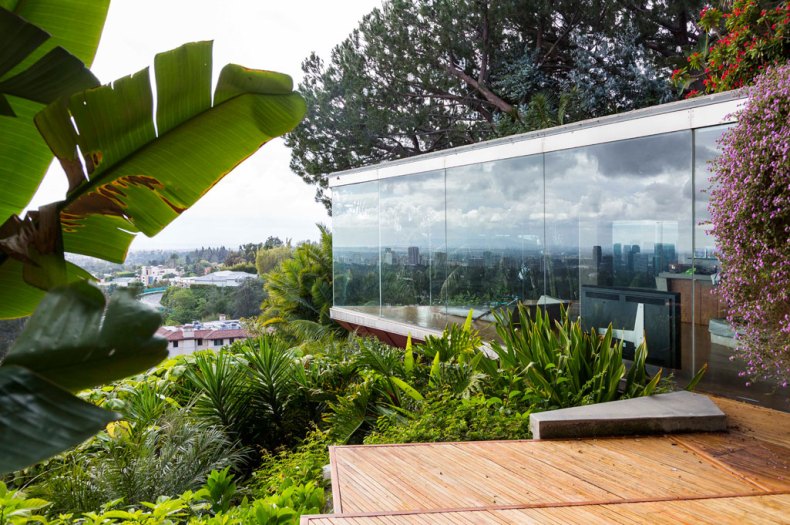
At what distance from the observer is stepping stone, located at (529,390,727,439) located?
4129mm

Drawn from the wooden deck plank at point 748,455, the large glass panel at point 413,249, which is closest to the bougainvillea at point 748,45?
the large glass panel at point 413,249

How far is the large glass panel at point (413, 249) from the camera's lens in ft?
26.7

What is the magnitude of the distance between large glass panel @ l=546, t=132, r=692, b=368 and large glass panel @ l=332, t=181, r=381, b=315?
3607 mm

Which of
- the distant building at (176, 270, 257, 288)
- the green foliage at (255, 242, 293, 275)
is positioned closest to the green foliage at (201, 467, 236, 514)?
the distant building at (176, 270, 257, 288)

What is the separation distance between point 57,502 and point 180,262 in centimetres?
1217

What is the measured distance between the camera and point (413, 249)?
340 inches

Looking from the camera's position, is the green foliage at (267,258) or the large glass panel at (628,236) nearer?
the large glass panel at (628,236)

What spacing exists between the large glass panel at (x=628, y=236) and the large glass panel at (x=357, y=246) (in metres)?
3.61

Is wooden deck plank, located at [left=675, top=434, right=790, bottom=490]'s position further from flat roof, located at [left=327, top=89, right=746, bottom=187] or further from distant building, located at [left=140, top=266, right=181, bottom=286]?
distant building, located at [left=140, top=266, right=181, bottom=286]

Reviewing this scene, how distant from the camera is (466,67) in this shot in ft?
63.1

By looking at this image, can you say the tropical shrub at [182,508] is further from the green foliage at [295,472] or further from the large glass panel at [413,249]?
the large glass panel at [413,249]

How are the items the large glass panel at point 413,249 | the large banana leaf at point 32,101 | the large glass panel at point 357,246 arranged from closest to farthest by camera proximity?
the large banana leaf at point 32,101 < the large glass panel at point 413,249 < the large glass panel at point 357,246

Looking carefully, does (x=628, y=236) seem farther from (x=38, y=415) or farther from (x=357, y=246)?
(x=38, y=415)

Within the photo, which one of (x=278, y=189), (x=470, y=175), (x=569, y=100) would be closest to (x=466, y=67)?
(x=569, y=100)
